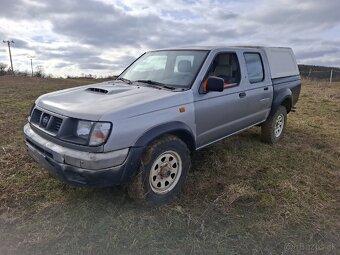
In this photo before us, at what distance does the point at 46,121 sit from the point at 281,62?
458 cm

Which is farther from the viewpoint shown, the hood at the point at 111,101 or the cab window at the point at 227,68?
the cab window at the point at 227,68

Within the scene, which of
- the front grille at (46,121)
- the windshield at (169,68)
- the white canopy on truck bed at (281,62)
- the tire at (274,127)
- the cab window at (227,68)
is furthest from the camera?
the tire at (274,127)

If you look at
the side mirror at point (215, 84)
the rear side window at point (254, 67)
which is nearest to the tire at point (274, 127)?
the rear side window at point (254, 67)

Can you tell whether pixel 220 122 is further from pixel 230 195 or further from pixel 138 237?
pixel 138 237

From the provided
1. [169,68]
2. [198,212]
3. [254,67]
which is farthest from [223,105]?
[198,212]

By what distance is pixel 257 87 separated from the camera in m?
5.23

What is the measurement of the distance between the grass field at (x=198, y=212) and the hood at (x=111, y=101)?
3.61ft

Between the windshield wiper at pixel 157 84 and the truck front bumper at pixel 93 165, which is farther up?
the windshield wiper at pixel 157 84

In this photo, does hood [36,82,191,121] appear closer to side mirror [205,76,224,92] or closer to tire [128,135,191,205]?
side mirror [205,76,224,92]

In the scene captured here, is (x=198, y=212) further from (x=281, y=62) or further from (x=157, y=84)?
(x=281, y=62)

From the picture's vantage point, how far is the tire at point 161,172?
3.43 m

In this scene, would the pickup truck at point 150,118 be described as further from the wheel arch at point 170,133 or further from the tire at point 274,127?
the tire at point 274,127

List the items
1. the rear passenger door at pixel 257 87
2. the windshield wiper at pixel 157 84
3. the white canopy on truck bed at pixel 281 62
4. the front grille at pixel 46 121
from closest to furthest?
the front grille at pixel 46 121 → the windshield wiper at pixel 157 84 → the rear passenger door at pixel 257 87 → the white canopy on truck bed at pixel 281 62

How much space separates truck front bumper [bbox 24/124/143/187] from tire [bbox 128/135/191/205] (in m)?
0.16
